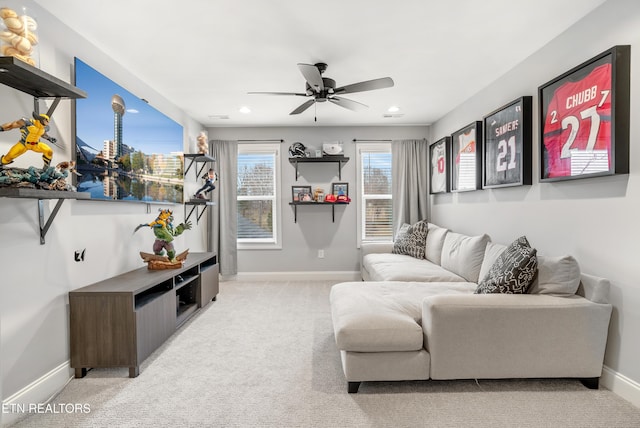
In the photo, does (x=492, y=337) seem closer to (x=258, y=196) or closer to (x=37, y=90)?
(x=37, y=90)

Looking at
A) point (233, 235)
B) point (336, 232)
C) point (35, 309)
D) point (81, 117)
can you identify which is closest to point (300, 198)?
point (336, 232)

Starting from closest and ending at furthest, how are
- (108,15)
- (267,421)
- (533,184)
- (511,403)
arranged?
(267,421) < (511,403) < (108,15) < (533,184)

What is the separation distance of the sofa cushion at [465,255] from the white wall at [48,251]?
10.5ft

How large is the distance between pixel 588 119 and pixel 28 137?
3.30 meters

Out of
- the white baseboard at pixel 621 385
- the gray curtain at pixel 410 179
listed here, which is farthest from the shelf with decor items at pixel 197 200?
the white baseboard at pixel 621 385

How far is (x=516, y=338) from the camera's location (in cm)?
201

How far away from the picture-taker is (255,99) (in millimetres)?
3834

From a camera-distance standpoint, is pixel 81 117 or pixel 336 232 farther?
pixel 336 232

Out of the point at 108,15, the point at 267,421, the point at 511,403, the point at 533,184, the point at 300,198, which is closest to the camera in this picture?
the point at 267,421

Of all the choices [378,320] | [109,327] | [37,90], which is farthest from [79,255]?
[378,320]

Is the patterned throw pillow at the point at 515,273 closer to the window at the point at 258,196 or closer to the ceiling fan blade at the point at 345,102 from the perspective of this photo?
the ceiling fan blade at the point at 345,102

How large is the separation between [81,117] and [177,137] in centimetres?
167

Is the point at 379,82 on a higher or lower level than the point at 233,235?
higher

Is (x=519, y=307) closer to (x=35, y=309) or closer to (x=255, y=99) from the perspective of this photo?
(x=35, y=309)
